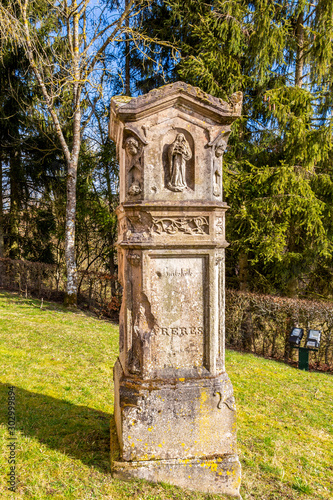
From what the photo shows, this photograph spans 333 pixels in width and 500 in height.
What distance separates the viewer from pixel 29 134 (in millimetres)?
14508

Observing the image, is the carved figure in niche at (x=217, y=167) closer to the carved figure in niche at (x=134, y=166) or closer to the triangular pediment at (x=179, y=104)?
the triangular pediment at (x=179, y=104)

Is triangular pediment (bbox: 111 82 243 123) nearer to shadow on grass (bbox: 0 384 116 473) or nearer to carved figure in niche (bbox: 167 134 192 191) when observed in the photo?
carved figure in niche (bbox: 167 134 192 191)

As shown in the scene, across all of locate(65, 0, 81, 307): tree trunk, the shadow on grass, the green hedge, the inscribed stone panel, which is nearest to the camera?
the inscribed stone panel

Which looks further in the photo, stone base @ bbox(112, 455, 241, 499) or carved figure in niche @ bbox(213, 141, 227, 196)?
carved figure in niche @ bbox(213, 141, 227, 196)

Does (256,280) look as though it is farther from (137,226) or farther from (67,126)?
(67,126)

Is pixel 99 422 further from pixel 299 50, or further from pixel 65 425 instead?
pixel 299 50

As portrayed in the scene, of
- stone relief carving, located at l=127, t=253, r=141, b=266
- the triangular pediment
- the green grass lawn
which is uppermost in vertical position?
the triangular pediment

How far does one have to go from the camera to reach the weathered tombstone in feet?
11.0

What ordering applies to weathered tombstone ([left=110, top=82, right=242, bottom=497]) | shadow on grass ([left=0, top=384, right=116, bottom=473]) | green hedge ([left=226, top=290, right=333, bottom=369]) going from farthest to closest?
green hedge ([left=226, top=290, right=333, bottom=369]), shadow on grass ([left=0, top=384, right=116, bottom=473]), weathered tombstone ([left=110, top=82, right=242, bottom=497])

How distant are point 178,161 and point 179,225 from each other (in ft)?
1.97

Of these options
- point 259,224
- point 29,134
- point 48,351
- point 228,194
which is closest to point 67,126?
point 29,134

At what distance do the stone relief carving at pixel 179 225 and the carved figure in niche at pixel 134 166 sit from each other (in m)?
0.34

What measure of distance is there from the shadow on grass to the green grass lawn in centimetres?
1

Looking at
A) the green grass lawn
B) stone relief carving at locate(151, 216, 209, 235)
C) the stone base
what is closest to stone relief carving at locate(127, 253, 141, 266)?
stone relief carving at locate(151, 216, 209, 235)
